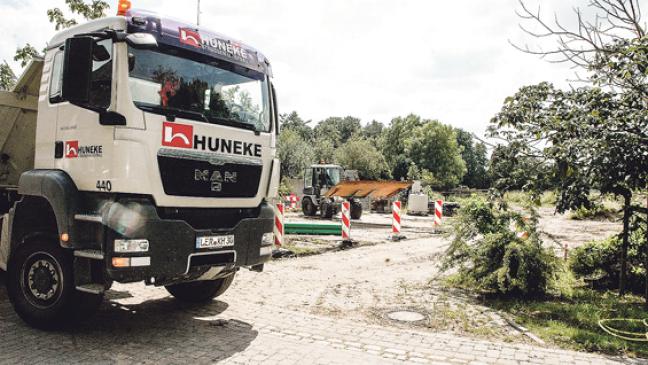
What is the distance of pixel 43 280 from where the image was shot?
18.2 feet

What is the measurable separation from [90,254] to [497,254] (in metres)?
5.92

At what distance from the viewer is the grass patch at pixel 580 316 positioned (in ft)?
18.2

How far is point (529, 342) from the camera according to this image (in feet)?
18.7

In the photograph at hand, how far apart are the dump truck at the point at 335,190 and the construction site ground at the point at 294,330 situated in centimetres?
1387

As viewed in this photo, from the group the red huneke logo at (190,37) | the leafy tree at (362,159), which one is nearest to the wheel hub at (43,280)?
the red huneke logo at (190,37)

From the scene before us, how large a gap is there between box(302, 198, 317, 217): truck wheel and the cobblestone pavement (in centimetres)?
1771

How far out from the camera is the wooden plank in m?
7.05

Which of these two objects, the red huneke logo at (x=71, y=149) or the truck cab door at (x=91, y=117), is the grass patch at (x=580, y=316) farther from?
the red huneke logo at (x=71, y=149)

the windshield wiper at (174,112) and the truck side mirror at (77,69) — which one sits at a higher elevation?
the truck side mirror at (77,69)

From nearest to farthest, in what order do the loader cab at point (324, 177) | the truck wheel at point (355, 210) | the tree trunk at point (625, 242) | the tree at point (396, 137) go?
the tree trunk at point (625, 242)
the truck wheel at point (355, 210)
the loader cab at point (324, 177)
the tree at point (396, 137)

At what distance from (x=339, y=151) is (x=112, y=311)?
199 ft

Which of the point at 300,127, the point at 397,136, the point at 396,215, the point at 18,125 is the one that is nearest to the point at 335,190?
the point at 396,215

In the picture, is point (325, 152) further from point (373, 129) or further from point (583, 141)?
point (583, 141)

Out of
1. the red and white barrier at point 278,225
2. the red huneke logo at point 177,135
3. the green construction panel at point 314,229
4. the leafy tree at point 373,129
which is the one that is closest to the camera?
the red huneke logo at point 177,135
